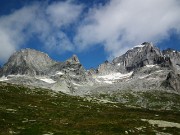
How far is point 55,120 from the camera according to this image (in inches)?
2213

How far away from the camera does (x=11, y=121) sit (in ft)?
165

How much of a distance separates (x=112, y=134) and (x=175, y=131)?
1474 centimetres

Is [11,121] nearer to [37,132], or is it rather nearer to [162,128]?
[37,132]

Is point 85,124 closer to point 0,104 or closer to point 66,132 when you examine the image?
point 66,132

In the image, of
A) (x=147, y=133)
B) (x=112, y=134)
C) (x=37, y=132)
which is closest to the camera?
(x=37, y=132)

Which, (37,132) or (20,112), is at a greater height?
(20,112)

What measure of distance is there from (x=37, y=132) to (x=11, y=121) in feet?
27.7

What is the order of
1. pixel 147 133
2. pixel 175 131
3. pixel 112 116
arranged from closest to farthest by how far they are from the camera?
pixel 147 133
pixel 175 131
pixel 112 116

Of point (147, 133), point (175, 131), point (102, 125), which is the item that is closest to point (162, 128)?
point (175, 131)

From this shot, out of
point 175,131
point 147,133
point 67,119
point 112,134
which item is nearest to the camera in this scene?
point 112,134

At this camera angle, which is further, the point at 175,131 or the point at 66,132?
the point at 175,131

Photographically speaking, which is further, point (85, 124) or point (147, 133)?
point (85, 124)

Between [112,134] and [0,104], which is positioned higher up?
[0,104]

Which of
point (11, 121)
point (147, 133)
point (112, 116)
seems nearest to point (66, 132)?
point (11, 121)
